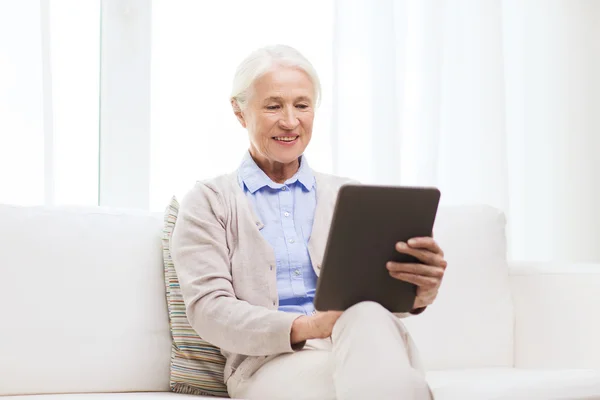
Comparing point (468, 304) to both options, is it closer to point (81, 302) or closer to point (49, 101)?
point (81, 302)

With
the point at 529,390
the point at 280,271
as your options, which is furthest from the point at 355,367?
the point at 280,271

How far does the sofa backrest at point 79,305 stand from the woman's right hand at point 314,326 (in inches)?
17.0

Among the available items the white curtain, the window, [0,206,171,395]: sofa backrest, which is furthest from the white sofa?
the white curtain

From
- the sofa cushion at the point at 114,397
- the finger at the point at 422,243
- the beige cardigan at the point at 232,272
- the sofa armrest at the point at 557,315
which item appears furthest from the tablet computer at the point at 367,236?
the sofa armrest at the point at 557,315

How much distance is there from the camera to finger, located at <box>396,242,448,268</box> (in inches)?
57.6

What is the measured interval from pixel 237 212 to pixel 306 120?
0.98ft

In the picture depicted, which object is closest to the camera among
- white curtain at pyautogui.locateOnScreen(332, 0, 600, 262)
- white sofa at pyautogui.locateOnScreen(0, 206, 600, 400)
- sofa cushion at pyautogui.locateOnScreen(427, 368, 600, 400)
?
sofa cushion at pyautogui.locateOnScreen(427, 368, 600, 400)

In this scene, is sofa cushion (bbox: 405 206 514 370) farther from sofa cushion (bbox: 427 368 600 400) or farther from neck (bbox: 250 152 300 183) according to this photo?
sofa cushion (bbox: 427 368 600 400)

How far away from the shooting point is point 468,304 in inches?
83.7

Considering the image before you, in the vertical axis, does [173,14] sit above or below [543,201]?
above

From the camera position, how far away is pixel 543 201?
3.21 meters

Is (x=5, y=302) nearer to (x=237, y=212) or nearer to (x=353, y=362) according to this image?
(x=237, y=212)

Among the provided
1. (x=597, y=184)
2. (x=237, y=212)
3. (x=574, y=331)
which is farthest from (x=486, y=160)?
(x=237, y=212)

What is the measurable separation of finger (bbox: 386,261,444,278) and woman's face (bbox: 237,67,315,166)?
0.53m
